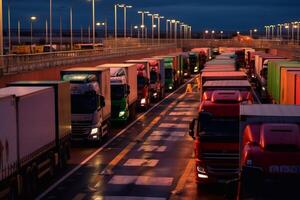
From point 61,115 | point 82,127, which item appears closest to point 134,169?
point 61,115

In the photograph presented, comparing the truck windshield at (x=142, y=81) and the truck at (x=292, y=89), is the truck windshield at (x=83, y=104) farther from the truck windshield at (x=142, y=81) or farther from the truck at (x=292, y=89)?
the truck windshield at (x=142, y=81)

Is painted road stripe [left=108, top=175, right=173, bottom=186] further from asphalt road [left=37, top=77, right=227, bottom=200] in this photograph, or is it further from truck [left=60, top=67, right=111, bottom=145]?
truck [left=60, top=67, right=111, bottom=145]

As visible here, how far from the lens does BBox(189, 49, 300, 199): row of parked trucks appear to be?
11.8m

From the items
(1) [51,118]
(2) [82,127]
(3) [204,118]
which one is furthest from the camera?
(2) [82,127]

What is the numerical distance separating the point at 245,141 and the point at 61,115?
11516 mm

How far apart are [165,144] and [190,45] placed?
14211cm

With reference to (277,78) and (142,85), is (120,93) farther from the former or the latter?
(142,85)

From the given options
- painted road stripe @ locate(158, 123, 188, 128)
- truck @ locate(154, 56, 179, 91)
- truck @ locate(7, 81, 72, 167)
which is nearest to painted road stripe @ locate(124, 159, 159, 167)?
truck @ locate(7, 81, 72, 167)

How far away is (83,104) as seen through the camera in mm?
30438

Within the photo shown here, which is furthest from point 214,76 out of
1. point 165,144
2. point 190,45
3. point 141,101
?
point 190,45

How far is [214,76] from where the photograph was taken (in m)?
30.3

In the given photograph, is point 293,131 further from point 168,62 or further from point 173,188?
point 168,62

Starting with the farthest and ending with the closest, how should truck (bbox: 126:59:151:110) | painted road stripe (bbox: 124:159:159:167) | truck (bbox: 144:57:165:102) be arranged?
truck (bbox: 144:57:165:102)
truck (bbox: 126:59:151:110)
painted road stripe (bbox: 124:159:159:167)

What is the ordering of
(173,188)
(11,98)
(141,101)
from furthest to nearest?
(141,101), (173,188), (11,98)
